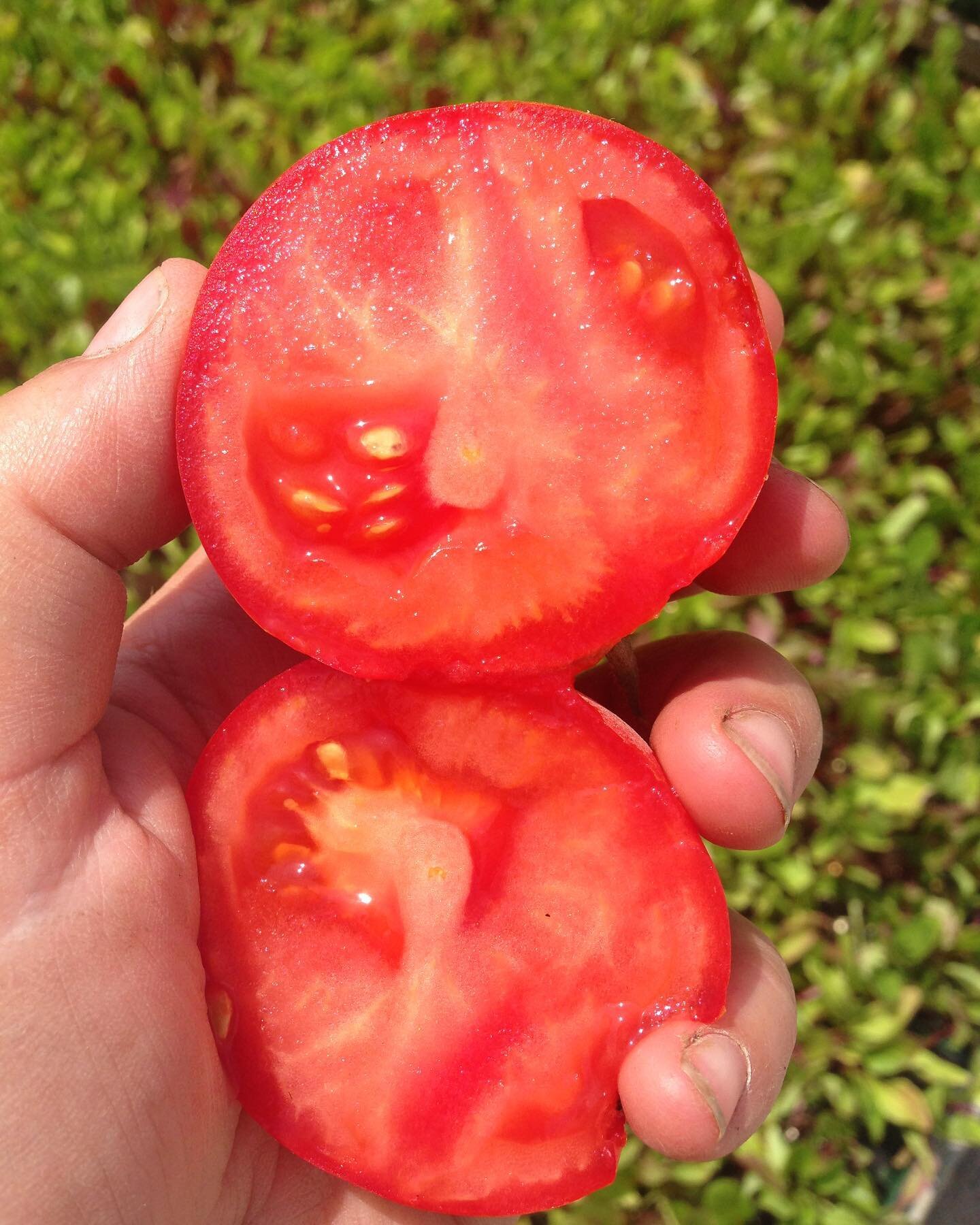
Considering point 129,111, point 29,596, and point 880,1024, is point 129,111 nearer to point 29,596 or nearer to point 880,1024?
point 29,596

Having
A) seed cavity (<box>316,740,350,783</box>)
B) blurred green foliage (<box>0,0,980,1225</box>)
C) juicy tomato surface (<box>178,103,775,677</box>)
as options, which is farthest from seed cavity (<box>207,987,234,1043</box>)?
blurred green foliage (<box>0,0,980,1225</box>)

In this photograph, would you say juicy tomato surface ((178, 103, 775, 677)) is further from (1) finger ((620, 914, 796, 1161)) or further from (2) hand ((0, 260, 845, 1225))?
(1) finger ((620, 914, 796, 1161))

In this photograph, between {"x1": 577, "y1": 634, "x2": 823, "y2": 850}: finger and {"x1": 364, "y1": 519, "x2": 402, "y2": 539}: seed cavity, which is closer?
{"x1": 364, "y1": 519, "x2": 402, "y2": 539}: seed cavity

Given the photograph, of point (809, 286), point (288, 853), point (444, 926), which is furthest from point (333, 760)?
point (809, 286)

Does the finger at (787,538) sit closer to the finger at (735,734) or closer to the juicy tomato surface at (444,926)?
the finger at (735,734)

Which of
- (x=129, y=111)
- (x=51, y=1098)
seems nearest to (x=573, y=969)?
(x=51, y=1098)
